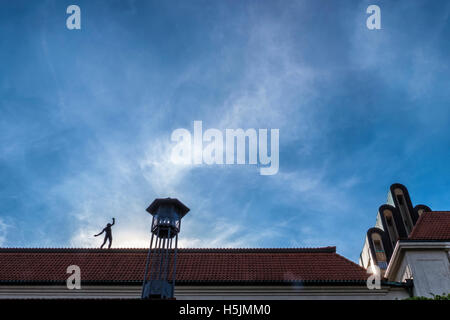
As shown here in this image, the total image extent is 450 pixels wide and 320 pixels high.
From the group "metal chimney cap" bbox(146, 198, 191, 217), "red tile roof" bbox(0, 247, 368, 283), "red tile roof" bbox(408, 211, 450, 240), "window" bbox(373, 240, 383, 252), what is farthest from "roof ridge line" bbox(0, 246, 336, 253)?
"metal chimney cap" bbox(146, 198, 191, 217)

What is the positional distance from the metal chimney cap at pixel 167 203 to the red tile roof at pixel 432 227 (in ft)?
48.1

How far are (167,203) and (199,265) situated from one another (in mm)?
9576

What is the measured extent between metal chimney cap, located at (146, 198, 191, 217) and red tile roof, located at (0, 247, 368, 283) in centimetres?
766

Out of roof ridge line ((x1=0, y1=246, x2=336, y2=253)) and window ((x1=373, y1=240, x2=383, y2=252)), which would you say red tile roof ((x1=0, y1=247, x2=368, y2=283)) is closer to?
roof ridge line ((x1=0, y1=246, x2=336, y2=253))

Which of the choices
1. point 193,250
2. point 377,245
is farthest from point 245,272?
point 377,245

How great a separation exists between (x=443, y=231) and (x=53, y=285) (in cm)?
2061

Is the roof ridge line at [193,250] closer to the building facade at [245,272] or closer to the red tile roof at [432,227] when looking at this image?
the building facade at [245,272]

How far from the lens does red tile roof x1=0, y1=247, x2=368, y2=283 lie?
1759 centimetres

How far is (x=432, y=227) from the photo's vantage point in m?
21.4

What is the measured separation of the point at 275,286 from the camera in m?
17.0

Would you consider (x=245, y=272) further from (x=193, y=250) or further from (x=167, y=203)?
(x=167, y=203)

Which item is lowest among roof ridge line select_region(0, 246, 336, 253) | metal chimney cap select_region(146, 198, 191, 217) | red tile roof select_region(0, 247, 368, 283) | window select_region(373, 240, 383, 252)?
metal chimney cap select_region(146, 198, 191, 217)
